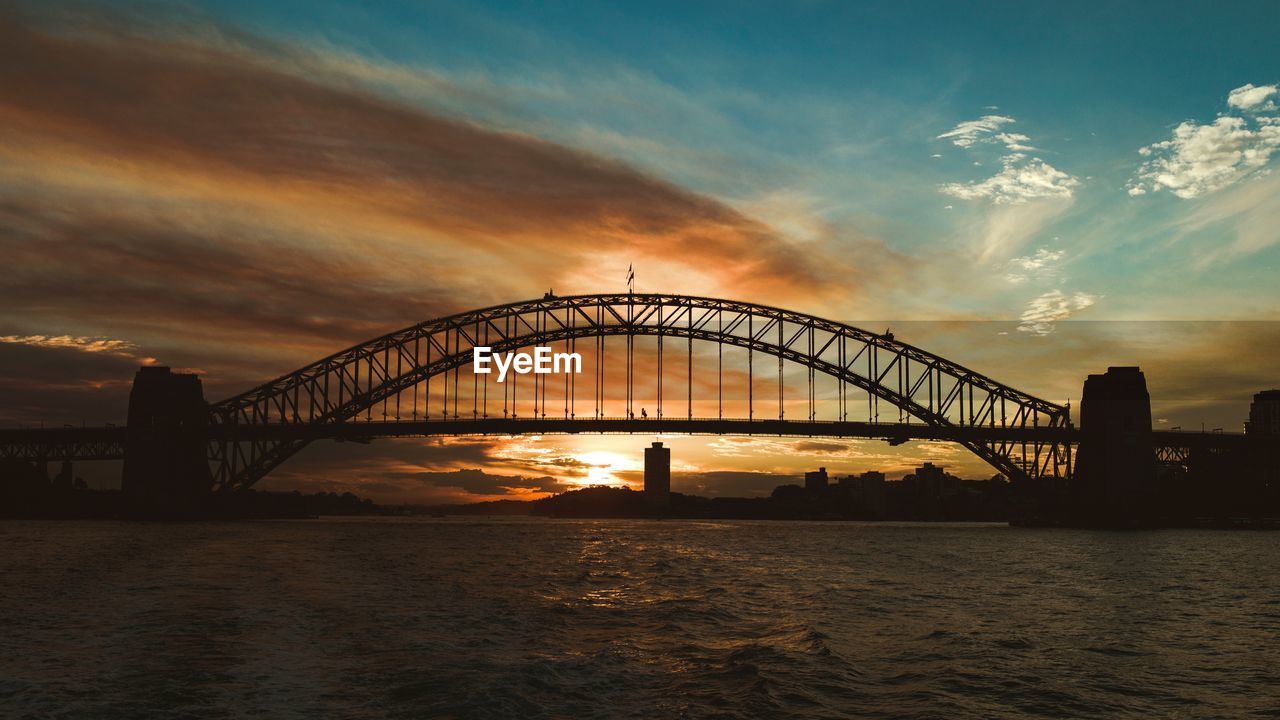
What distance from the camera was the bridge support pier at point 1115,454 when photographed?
304 ft

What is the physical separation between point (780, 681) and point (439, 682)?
5.53 m

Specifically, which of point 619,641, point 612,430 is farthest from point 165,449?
point 619,641

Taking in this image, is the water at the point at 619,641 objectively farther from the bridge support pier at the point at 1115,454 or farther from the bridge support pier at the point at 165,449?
the bridge support pier at the point at 1115,454

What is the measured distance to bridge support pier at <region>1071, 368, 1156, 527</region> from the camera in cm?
9275

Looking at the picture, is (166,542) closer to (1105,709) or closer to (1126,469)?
(1105,709)

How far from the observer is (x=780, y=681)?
17406 mm

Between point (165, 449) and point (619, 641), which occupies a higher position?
point (165, 449)

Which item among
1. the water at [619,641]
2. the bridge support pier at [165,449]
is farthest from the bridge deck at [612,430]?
the water at [619,641]

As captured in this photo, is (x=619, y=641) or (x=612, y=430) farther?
(x=612, y=430)

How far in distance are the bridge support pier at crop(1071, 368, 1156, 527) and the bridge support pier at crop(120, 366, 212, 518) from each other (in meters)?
78.4

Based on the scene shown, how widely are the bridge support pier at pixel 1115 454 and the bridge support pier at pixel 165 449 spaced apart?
78.4 meters

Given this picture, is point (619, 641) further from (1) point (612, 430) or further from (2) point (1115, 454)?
(2) point (1115, 454)

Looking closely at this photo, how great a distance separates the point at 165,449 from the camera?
92.0 meters

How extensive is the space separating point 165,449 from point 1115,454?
83466mm
